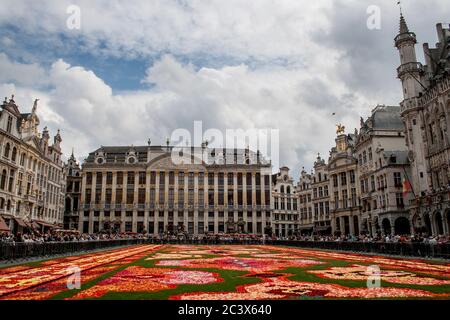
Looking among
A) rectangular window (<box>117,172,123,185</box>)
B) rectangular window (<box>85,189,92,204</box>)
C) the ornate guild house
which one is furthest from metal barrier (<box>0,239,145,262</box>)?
rectangular window (<box>85,189,92,204</box>)

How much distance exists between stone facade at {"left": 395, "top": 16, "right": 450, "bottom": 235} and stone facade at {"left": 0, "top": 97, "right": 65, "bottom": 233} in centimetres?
4838

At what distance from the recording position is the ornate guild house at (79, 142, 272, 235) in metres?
71.8

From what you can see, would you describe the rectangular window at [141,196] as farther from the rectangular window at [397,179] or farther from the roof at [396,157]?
the rectangular window at [397,179]

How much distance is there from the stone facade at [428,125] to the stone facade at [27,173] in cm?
4838

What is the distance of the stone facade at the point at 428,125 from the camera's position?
118ft

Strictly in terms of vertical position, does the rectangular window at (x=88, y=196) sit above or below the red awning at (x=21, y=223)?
above

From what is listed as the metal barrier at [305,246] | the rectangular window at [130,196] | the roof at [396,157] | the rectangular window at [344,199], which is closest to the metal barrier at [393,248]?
the metal barrier at [305,246]

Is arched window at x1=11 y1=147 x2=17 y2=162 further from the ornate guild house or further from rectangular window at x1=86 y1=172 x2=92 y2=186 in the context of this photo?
rectangular window at x1=86 y1=172 x2=92 y2=186

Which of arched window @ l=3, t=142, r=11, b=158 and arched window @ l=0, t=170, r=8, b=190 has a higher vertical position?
arched window @ l=3, t=142, r=11, b=158

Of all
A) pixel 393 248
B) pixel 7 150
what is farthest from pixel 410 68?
pixel 7 150

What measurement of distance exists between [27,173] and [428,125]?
51730 millimetres

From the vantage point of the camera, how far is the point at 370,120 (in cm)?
5322

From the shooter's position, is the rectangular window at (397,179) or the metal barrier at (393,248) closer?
the metal barrier at (393,248)
